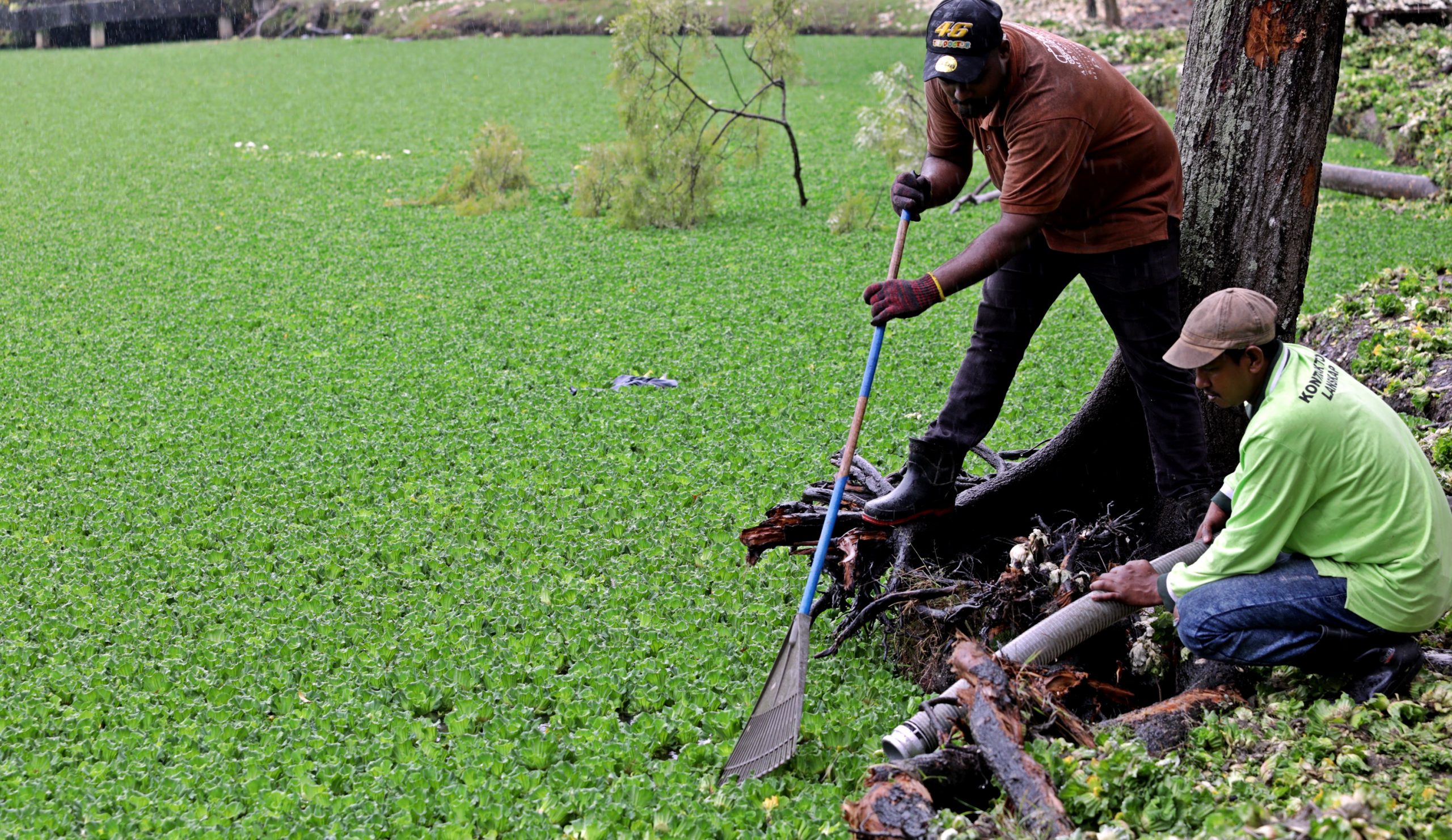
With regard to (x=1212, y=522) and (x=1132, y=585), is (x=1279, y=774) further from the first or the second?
(x=1212, y=522)

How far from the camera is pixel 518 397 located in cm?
637

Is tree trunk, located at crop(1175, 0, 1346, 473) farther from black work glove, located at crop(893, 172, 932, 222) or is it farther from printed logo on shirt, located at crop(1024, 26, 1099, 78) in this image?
black work glove, located at crop(893, 172, 932, 222)

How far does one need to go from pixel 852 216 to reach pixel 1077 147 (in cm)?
709

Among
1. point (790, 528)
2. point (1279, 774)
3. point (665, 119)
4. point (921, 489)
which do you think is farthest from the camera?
point (665, 119)

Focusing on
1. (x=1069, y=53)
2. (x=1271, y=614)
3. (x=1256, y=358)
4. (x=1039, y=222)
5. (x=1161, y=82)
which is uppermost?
(x=1161, y=82)

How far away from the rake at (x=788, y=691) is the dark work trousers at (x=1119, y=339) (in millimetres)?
348

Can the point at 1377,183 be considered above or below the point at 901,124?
below

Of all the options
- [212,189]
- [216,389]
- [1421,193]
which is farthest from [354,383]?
[1421,193]

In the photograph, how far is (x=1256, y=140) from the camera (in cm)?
362

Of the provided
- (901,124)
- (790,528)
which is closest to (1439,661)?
(790,528)

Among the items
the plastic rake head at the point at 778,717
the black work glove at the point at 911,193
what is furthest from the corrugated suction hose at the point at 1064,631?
the black work glove at the point at 911,193

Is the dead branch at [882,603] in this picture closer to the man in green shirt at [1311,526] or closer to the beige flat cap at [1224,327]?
the man in green shirt at [1311,526]

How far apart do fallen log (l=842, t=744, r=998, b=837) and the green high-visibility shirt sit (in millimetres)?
865

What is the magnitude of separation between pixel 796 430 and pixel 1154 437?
2.43 m
